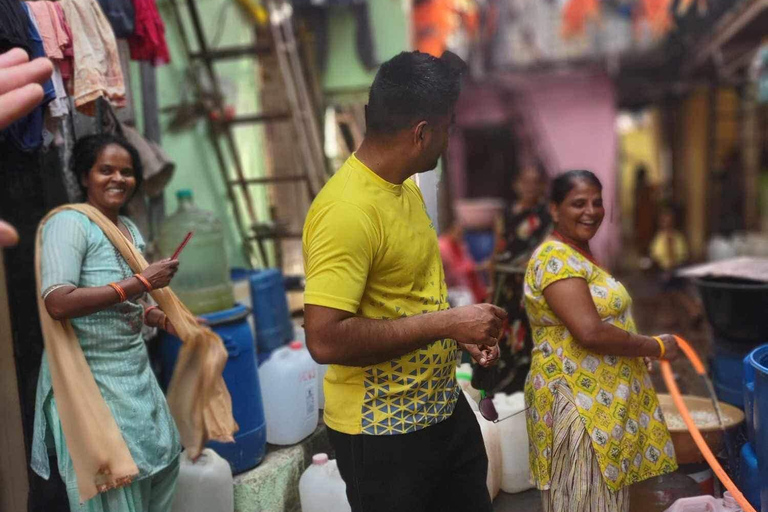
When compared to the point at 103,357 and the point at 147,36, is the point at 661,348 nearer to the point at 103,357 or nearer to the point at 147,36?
the point at 103,357

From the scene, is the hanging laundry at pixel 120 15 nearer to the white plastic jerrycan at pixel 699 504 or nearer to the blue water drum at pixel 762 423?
the blue water drum at pixel 762 423

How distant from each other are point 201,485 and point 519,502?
5.77 ft

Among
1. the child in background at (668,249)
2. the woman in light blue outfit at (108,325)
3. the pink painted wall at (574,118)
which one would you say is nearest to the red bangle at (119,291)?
the woman in light blue outfit at (108,325)

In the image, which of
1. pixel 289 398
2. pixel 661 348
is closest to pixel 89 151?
pixel 289 398

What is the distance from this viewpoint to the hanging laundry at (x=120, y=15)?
3230mm

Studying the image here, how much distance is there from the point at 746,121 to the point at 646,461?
1202 cm

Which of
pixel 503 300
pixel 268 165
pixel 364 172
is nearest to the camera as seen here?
pixel 364 172

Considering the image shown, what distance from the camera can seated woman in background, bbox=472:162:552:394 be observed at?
386 centimetres

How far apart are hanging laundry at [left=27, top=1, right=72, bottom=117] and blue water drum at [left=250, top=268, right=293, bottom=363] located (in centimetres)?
179

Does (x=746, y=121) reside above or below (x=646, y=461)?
above

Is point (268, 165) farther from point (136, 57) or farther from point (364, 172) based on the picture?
point (364, 172)

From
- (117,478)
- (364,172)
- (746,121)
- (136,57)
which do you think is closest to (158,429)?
(117,478)

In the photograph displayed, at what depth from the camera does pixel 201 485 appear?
304 centimetres

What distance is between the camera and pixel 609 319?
2.52m
